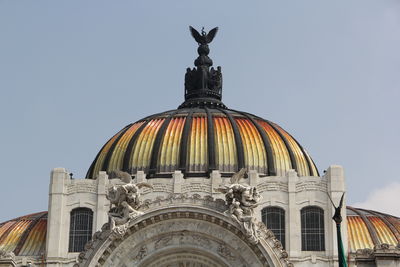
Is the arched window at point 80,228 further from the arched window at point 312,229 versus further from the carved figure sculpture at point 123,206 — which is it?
the arched window at point 312,229

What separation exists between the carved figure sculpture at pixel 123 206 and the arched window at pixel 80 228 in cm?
472

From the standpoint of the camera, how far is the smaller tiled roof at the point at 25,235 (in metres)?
76.1

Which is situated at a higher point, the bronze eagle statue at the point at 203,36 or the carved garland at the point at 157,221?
the bronze eagle statue at the point at 203,36

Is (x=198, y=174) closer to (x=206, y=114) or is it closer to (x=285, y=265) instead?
(x=206, y=114)

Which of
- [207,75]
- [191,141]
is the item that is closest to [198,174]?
[191,141]

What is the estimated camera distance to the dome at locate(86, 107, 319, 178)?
254 feet

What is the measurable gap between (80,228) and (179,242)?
7877mm

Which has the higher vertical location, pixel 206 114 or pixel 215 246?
pixel 206 114

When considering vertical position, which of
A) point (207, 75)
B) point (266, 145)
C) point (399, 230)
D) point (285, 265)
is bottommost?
point (285, 265)

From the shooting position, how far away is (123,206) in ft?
227

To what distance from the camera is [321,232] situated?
7250 cm

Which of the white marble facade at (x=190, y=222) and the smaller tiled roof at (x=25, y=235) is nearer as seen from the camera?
the white marble facade at (x=190, y=222)

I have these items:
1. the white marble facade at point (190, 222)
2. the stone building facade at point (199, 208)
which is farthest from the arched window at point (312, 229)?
the white marble facade at point (190, 222)

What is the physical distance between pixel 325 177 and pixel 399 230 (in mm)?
8814
